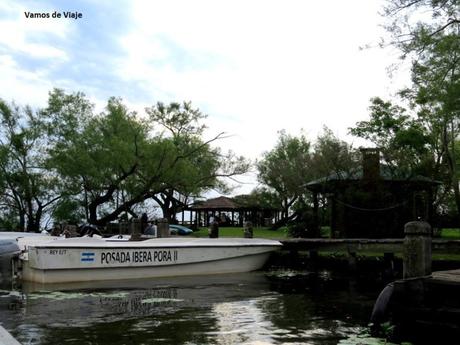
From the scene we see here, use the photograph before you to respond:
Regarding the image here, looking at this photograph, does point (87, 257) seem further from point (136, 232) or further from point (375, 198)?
point (375, 198)

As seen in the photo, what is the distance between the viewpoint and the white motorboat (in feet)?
50.2

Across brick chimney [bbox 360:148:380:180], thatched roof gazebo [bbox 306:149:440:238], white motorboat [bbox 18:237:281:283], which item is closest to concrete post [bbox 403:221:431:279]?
white motorboat [bbox 18:237:281:283]

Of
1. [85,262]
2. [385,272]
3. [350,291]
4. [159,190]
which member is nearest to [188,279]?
[85,262]

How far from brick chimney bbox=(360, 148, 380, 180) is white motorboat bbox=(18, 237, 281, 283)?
18.5 ft

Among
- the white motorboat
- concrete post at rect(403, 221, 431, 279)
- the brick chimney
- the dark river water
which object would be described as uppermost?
the brick chimney

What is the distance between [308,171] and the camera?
34.6 meters

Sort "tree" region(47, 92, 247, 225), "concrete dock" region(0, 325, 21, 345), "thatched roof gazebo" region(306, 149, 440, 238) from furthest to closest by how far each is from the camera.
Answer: "tree" region(47, 92, 247, 225) < "thatched roof gazebo" region(306, 149, 440, 238) < "concrete dock" region(0, 325, 21, 345)

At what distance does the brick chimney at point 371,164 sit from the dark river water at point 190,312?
7440mm

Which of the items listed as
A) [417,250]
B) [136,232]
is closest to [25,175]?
[136,232]

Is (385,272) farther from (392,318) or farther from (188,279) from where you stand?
(392,318)

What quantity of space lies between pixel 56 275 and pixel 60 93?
24387 millimetres

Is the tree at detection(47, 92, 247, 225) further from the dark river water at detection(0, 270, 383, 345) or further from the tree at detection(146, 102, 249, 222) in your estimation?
the dark river water at detection(0, 270, 383, 345)

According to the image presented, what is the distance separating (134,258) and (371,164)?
37.1 ft

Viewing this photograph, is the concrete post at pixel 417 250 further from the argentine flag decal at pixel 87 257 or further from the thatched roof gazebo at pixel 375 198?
the thatched roof gazebo at pixel 375 198
